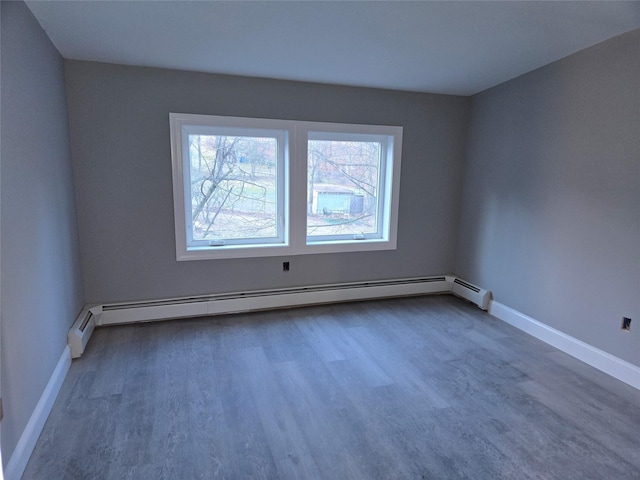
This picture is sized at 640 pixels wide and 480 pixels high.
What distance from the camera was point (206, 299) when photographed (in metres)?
3.44

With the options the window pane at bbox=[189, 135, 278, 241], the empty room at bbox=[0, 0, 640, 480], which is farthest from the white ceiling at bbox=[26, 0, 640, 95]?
the window pane at bbox=[189, 135, 278, 241]

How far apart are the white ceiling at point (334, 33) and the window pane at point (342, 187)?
784 millimetres

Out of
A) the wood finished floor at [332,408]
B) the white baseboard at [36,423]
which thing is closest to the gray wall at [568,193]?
the wood finished floor at [332,408]

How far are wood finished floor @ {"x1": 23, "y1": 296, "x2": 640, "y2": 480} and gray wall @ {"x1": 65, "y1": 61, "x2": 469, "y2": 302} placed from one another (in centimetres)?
50

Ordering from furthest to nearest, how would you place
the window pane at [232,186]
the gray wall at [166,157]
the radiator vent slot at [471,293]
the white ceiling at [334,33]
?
the radiator vent slot at [471,293] → the window pane at [232,186] → the gray wall at [166,157] → the white ceiling at [334,33]

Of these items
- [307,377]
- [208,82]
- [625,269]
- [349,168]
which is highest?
[208,82]

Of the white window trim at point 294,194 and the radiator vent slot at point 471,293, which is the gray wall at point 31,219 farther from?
the radiator vent slot at point 471,293

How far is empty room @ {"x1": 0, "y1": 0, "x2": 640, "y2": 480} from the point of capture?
1859 mm

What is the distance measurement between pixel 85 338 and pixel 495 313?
3.57 meters

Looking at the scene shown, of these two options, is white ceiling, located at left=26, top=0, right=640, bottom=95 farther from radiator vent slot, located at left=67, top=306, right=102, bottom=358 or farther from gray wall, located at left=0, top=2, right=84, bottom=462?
radiator vent slot, located at left=67, top=306, right=102, bottom=358

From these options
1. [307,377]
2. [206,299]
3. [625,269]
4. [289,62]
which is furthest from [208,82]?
[625,269]

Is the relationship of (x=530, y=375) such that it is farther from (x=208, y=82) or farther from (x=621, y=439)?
(x=208, y=82)

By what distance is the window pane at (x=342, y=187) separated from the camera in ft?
12.1

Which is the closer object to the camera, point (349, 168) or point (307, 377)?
point (307, 377)
